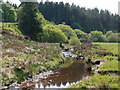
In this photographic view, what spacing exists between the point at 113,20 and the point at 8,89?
5519 inches

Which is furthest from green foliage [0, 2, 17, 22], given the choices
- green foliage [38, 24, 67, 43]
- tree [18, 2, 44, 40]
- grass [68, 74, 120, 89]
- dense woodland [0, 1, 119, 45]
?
grass [68, 74, 120, 89]

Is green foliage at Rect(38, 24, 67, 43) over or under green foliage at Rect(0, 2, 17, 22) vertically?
under

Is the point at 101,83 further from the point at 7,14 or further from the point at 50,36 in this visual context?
the point at 7,14

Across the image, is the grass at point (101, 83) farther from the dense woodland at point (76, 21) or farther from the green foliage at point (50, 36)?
the dense woodland at point (76, 21)

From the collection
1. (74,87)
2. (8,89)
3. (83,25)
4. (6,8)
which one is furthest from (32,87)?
(83,25)

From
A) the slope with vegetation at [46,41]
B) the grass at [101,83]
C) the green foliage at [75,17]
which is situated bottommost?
the grass at [101,83]

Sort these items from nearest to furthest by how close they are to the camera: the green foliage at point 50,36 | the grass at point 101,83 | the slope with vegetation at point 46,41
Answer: the grass at point 101,83 < the slope with vegetation at point 46,41 < the green foliage at point 50,36

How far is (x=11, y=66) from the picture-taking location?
1906cm

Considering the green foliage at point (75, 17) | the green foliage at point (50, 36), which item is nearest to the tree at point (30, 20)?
the green foliage at point (50, 36)

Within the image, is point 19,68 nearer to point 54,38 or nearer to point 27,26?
point 27,26

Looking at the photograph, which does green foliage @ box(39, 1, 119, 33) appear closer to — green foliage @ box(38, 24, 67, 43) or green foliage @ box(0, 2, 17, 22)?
green foliage @ box(0, 2, 17, 22)

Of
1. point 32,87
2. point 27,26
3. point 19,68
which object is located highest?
point 27,26

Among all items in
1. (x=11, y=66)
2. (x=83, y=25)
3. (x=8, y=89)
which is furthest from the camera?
(x=83, y=25)

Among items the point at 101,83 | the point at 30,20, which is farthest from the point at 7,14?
the point at 101,83
